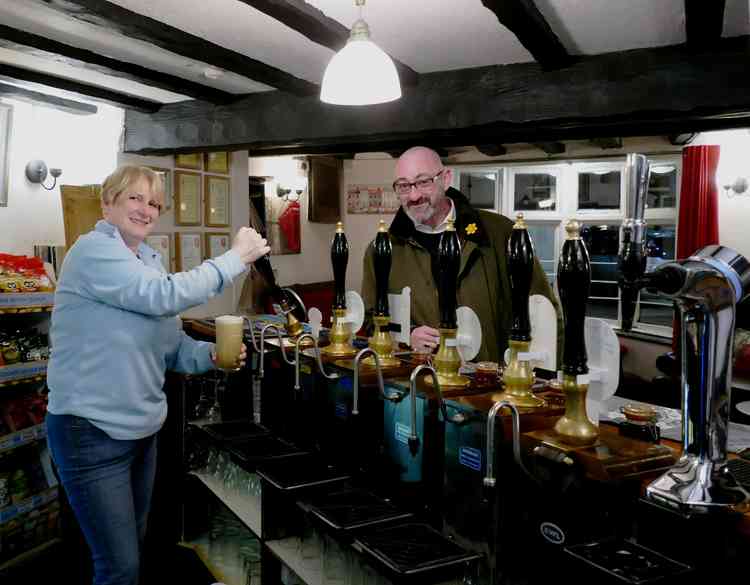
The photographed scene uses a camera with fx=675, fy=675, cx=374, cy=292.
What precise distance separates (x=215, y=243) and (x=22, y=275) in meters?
2.01

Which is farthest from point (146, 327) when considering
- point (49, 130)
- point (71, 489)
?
point (49, 130)

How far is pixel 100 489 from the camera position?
207 cm

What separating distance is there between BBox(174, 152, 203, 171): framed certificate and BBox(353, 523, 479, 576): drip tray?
4137mm

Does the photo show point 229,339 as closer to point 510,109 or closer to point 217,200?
point 510,109

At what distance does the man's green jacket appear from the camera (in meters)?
2.92

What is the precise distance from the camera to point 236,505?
7.83 ft

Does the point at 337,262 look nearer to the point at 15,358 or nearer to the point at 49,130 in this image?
the point at 15,358

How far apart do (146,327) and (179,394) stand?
38.8 inches

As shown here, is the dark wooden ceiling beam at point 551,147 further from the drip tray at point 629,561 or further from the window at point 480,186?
the drip tray at point 629,561

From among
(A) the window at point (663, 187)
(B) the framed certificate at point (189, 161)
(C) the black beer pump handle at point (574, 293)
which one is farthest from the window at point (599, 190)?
(C) the black beer pump handle at point (574, 293)

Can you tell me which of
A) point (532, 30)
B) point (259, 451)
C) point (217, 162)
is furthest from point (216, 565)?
point (217, 162)

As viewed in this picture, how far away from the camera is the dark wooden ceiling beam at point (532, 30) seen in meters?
2.47

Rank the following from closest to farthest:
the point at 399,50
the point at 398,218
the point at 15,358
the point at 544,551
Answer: the point at 544,551
the point at 398,218
the point at 399,50
the point at 15,358

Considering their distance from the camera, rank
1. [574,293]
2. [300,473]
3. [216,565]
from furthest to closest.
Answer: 1. [216,565]
2. [300,473]
3. [574,293]
